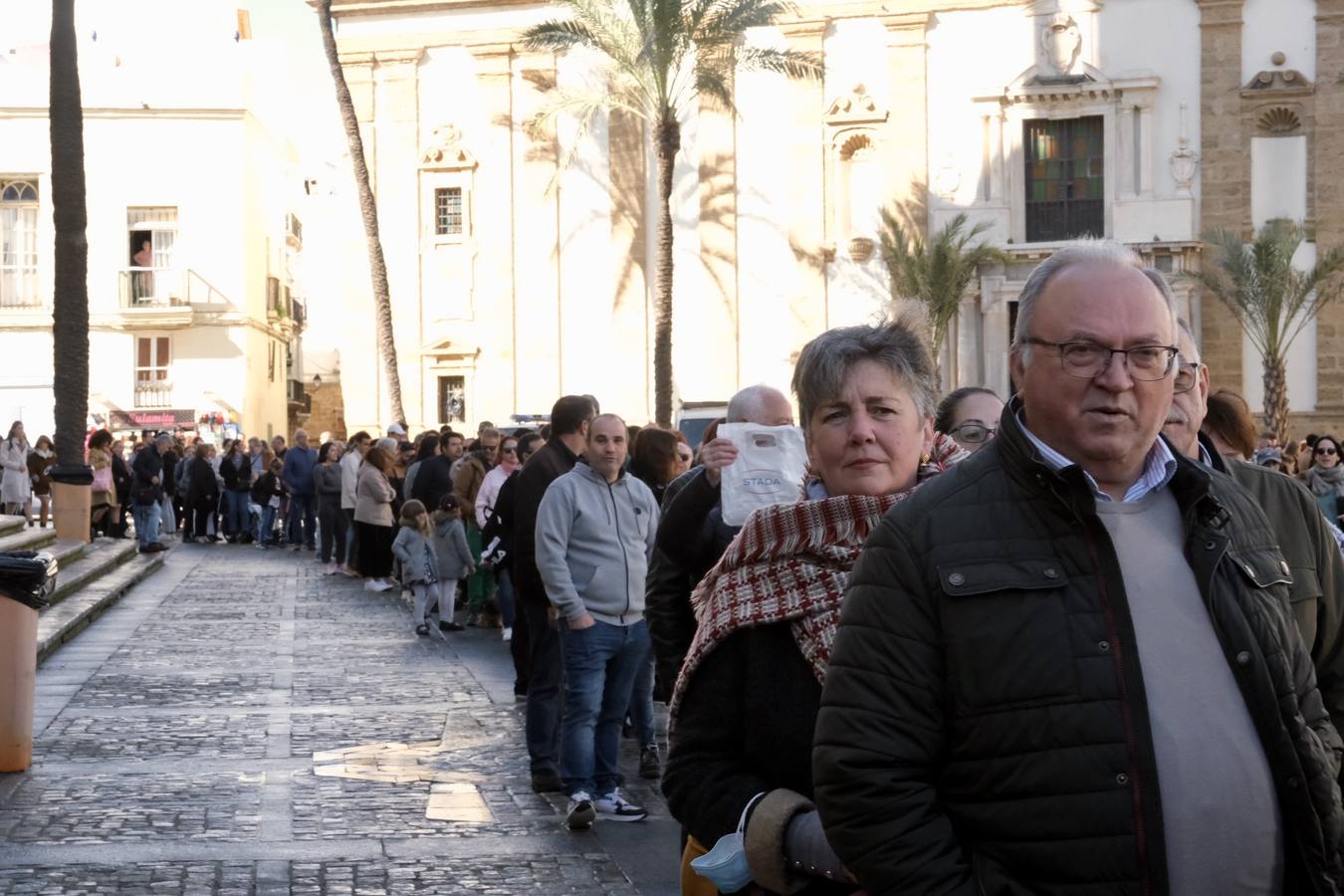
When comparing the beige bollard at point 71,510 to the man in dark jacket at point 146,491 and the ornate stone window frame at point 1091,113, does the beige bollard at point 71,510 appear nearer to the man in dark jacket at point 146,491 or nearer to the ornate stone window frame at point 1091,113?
the man in dark jacket at point 146,491

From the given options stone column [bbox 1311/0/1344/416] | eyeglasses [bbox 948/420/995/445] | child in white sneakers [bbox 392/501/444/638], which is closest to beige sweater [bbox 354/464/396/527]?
child in white sneakers [bbox 392/501/444/638]

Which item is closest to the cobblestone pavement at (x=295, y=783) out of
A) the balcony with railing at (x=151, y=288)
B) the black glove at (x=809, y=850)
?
the black glove at (x=809, y=850)

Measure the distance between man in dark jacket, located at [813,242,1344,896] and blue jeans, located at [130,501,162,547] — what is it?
85.6 ft

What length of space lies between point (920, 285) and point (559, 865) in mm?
32462

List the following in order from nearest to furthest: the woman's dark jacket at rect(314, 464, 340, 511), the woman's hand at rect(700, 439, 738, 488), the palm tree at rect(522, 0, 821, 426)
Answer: the woman's hand at rect(700, 439, 738, 488)
the woman's dark jacket at rect(314, 464, 340, 511)
the palm tree at rect(522, 0, 821, 426)

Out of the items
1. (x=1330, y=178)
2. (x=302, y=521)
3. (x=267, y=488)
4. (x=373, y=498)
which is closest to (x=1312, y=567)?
(x=373, y=498)

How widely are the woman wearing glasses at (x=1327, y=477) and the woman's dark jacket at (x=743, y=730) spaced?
12446 mm

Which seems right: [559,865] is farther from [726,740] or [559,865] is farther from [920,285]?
[920,285]

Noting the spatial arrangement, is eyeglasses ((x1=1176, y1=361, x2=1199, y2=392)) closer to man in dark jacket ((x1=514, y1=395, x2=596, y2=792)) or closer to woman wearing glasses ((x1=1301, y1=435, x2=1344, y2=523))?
man in dark jacket ((x1=514, y1=395, x2=596, y2=792))

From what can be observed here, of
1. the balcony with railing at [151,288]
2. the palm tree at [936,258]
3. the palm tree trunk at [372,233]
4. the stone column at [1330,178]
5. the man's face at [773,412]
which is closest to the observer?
the man's face at [773,412]

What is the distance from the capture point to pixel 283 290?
55000mm

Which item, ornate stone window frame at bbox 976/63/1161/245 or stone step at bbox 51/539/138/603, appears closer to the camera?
stone step at bbox 51/539/138/603

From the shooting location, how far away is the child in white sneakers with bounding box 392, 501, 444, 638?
53.1ft

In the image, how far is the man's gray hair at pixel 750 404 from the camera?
568 centimetres
